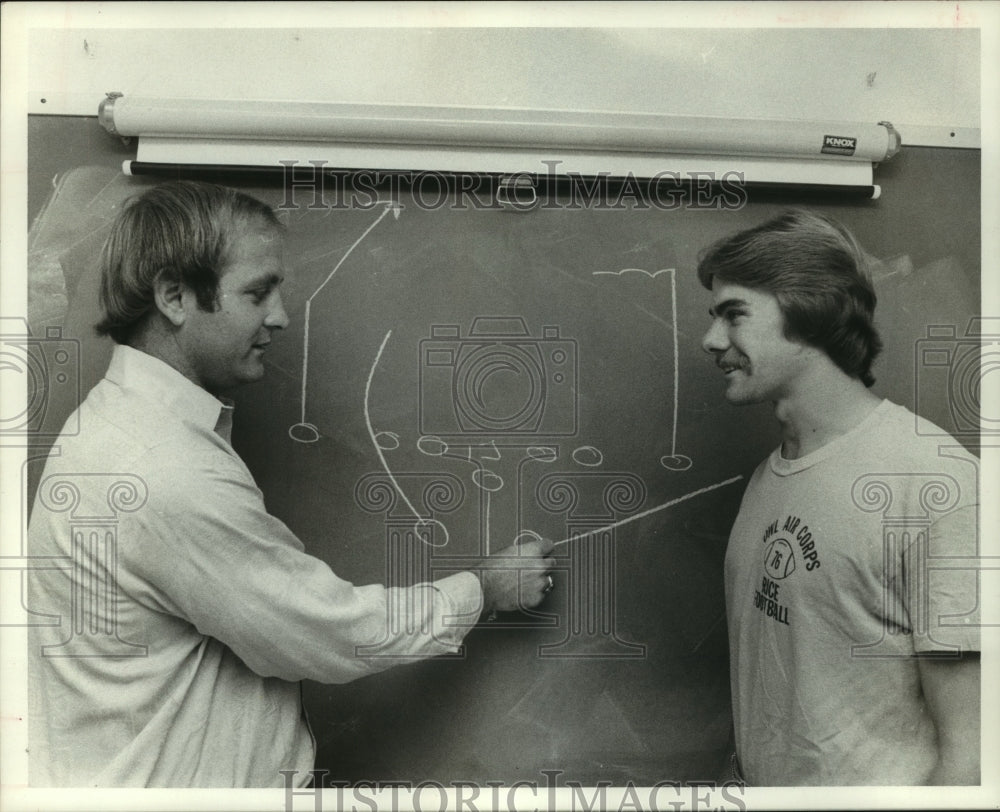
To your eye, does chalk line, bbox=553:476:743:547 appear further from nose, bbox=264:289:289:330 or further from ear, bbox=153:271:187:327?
ear, bbox=153:271:187:327

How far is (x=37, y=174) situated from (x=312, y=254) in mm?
415

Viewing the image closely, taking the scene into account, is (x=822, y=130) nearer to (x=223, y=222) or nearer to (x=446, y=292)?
(x=446, y=292)

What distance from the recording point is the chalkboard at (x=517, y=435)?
147 centimetres

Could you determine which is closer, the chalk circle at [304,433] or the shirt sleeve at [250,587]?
the shirt sleeve at [250,587]

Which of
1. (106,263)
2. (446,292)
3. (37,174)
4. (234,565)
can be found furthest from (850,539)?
(37,174)

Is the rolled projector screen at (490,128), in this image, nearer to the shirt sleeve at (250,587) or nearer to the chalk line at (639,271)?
the chalk line at (639,271)

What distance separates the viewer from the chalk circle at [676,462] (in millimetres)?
1509

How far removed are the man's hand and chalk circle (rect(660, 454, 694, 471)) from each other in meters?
0.21

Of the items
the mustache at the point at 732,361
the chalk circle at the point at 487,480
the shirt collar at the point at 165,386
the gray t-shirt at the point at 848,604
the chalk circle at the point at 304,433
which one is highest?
the mustache at the point at 732,361

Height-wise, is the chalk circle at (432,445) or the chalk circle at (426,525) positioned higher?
the chalk circle at (432,445)

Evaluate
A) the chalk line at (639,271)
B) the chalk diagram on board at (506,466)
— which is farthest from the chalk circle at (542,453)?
the chalk line at (639,271)

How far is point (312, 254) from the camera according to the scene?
1.48 metres

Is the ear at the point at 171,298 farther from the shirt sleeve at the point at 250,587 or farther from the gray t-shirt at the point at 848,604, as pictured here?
the gray t-shirt at the point at 848,604

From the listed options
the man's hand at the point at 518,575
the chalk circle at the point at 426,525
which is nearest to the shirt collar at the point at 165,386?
the chalk circle at the point at 426,525
